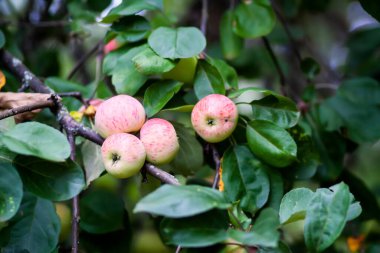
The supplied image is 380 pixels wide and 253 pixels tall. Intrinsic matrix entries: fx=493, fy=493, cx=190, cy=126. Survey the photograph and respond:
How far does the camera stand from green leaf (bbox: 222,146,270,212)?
2.91 feet

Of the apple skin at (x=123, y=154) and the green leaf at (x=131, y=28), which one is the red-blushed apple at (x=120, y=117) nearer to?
the apple skin at (x=123, y=154)

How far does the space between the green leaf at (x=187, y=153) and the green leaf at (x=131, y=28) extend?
0.21 meters

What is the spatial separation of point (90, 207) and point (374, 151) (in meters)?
2.01

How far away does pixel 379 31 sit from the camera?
161cm

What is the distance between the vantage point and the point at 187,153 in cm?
94

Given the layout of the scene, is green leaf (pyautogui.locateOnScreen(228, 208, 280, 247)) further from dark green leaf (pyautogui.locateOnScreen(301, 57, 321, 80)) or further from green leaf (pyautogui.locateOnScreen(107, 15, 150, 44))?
dark green leaf (pyautogui.locateOnScreen(301, 57, 321, 80))

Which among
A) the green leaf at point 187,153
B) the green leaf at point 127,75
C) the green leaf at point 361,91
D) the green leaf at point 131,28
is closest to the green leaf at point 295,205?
the green leaf at point 187,153

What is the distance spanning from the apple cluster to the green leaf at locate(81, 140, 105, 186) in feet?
0.26

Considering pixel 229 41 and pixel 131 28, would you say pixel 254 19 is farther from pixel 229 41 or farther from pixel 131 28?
pixel 131 28

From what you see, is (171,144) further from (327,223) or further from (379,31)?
(379,31)

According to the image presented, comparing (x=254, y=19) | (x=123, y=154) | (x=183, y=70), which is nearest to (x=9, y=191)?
(x=123, y=154)

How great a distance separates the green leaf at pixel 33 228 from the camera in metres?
0.86

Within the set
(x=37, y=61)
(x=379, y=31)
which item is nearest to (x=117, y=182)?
(x=37, y=61)

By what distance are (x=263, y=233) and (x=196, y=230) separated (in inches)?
3.4
